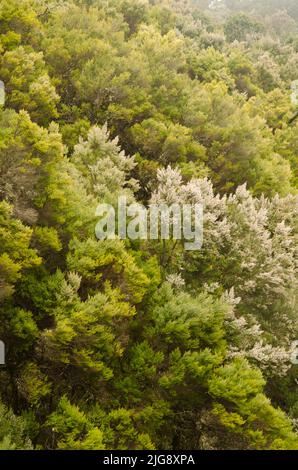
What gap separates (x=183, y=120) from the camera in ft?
97.2

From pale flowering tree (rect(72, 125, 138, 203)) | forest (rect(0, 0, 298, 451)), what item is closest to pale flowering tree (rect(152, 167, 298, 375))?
forest (rect(0, 0, 298, 451))

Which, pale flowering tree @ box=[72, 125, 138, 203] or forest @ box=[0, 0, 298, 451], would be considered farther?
pale flowering tree @ box=[72, 125, 138, 203]

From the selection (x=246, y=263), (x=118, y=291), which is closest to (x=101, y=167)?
(x=118, y=291)

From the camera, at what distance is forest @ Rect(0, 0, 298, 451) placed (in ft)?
44.9

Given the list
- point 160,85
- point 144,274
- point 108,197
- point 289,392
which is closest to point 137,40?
point 160,85

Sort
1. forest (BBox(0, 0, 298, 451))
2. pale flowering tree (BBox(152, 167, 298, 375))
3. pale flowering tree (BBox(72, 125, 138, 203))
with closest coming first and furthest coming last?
forest (BBox(0, 0, 298, 451)) < pale flowering tree (BBox(152, 167, 298, 375)) < pale flowering tree (BBox(72, 125, 138, 203))

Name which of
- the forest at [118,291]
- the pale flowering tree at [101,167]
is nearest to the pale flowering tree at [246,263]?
the forest at [118,291]

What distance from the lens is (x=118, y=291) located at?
14.5 meters

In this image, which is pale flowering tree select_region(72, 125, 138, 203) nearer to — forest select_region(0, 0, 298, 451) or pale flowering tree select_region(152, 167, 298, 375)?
forest select_region(0, 0, 298, 451)

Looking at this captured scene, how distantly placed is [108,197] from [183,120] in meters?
14.0

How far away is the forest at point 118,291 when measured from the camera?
1368 cm

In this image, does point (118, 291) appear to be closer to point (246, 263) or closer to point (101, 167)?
point (246, 263)

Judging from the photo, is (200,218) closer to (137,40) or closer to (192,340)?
(192,340)

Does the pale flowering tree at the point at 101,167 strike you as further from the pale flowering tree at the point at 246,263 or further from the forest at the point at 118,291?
the pale flowering tree at the point at 246,263
